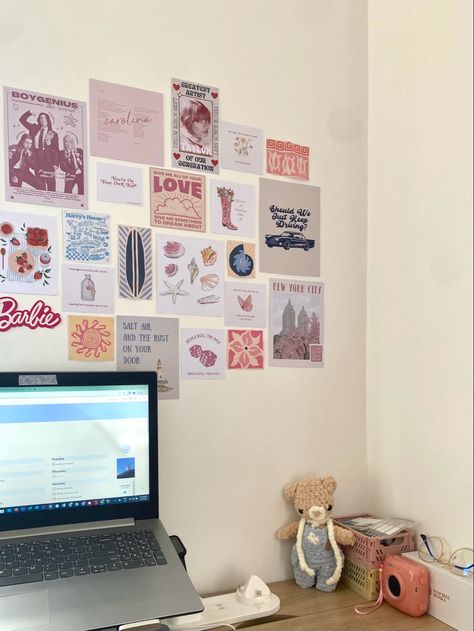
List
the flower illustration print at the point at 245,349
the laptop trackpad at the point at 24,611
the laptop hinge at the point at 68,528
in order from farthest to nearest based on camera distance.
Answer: the flower illustration print at the point at 245,349 → the laptop hinge at the point at 68,528 → the laptop trackpad at the point at 24,611

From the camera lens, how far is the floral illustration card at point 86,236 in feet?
4.02

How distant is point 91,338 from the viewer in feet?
4.06

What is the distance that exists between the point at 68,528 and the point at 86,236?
23.3 inches

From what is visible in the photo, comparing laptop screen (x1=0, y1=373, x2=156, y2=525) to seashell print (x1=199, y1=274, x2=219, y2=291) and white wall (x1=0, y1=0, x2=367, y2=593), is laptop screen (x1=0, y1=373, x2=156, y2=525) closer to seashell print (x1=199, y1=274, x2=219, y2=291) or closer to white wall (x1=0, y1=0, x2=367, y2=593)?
white wall (x1=0, y1=0, x2=367, y2=593)

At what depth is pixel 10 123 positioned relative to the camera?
3.90 feet

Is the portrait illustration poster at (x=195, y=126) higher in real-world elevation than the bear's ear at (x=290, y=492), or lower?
higher

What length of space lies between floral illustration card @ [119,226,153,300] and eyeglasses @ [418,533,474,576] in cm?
83

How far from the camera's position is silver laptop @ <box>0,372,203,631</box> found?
0.92 metres

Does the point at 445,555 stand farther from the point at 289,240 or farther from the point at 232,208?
the point at 232,208

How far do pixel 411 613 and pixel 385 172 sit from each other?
1.03 m

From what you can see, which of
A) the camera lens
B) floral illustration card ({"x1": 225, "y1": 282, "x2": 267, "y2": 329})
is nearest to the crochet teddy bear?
the camera lens

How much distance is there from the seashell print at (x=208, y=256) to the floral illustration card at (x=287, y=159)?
0.85 ft

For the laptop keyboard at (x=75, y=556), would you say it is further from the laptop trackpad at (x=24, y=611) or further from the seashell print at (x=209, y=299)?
the seashell print at (x=209, y=299)

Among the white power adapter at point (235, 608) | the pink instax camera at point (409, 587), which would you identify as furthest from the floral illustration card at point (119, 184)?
the pink instax camera at point (409, 587)
